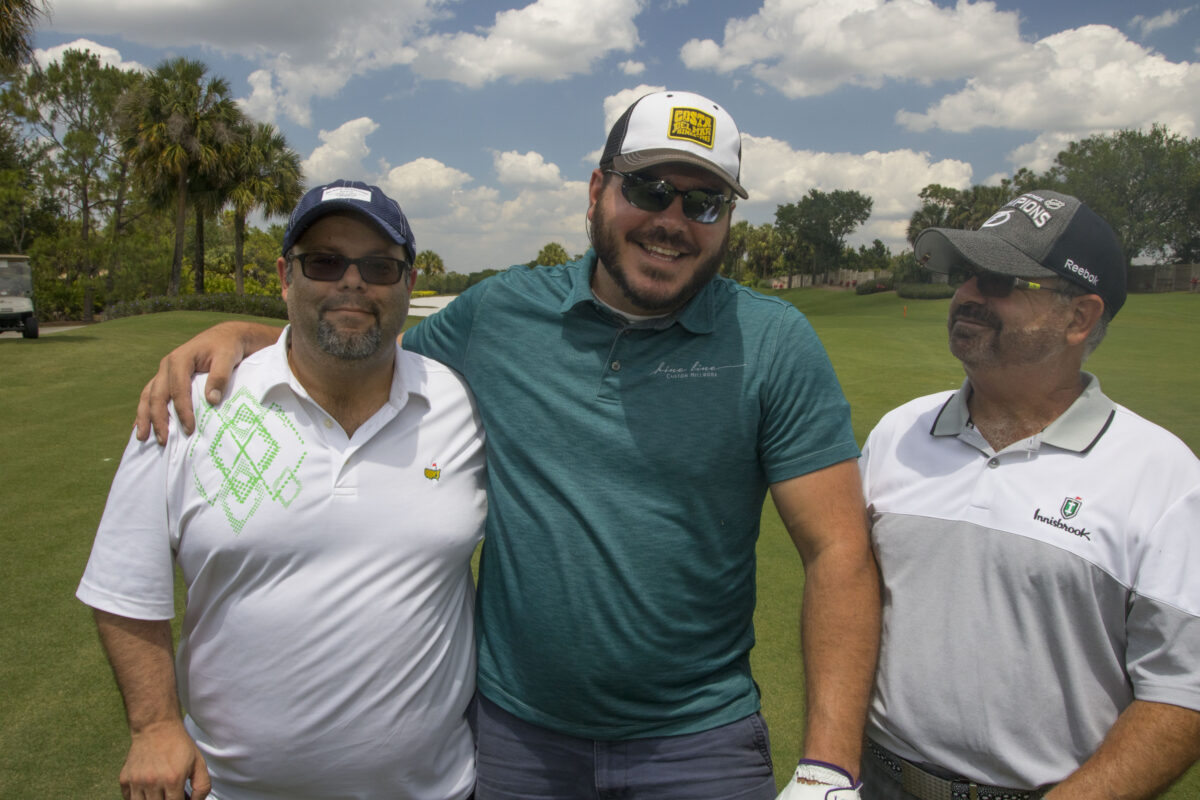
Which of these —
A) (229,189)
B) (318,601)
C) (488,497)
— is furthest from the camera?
(229,189)

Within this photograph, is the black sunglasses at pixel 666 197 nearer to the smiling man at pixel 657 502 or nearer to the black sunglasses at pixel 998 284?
the smiling man at pixel 657 502

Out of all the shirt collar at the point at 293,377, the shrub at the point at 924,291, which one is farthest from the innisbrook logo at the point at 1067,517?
the shrub at the point at 924,291

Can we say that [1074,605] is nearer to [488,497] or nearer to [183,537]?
[488,497]

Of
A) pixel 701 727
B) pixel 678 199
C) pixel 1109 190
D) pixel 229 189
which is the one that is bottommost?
pixel 701 727

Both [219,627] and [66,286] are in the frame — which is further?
[66,286]

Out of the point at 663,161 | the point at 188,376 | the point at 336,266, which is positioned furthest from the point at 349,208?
the point at 663,161

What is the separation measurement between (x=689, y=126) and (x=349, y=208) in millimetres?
1051

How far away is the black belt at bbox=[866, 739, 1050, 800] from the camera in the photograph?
6.87ft

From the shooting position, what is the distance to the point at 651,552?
89.9 inches

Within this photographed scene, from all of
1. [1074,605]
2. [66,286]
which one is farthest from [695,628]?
[66,286]

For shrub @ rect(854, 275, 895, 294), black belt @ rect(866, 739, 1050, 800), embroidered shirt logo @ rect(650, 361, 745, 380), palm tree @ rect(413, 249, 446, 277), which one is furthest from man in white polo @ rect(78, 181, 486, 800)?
palm tree @ rect(413, 249, 446, 277)

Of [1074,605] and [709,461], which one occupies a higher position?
[709,461]

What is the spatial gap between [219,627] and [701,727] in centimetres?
140

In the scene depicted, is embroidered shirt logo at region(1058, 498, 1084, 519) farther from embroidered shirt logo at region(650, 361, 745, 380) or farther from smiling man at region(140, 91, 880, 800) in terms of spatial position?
embroidered shirt logo at region(650, 361, 745, 380)
